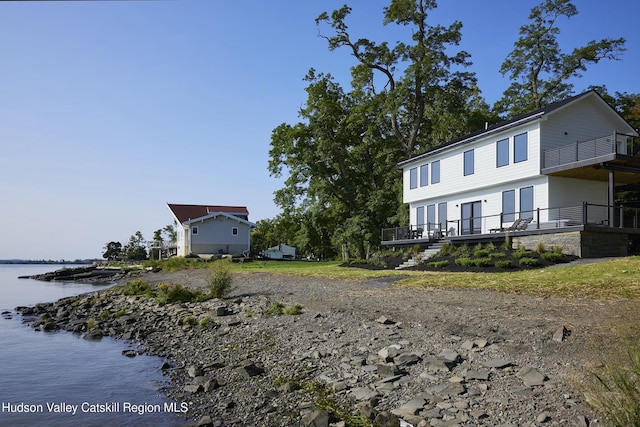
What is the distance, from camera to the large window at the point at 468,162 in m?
28.5

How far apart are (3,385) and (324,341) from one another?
6.57 m

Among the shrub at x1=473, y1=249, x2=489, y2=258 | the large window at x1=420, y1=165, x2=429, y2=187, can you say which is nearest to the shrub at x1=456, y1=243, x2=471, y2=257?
the shrub at x1=473, y1=249, x2=489, y2=258

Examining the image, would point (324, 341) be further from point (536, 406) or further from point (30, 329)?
point (30, 329)

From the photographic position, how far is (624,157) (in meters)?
21.3

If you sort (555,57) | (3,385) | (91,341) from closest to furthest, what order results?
1. (3,385)
2. (91,341)
3. (555,57)

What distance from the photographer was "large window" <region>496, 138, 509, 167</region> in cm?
2586

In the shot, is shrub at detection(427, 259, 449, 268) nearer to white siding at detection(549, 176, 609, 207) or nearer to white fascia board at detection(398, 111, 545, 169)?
white siding at detection(549, 176, 609, 207)

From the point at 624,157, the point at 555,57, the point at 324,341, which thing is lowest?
the point at 324,341

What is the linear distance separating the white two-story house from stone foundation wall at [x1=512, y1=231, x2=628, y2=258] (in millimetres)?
506

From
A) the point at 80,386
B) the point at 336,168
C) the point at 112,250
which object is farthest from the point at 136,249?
the point at 80,386

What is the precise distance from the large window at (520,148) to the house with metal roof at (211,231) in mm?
35341

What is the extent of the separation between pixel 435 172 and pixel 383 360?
82.1 feet

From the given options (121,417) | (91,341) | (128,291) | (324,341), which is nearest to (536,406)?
(324,341)

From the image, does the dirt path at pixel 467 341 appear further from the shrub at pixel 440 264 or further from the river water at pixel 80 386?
the shrub at pixel 440 264
